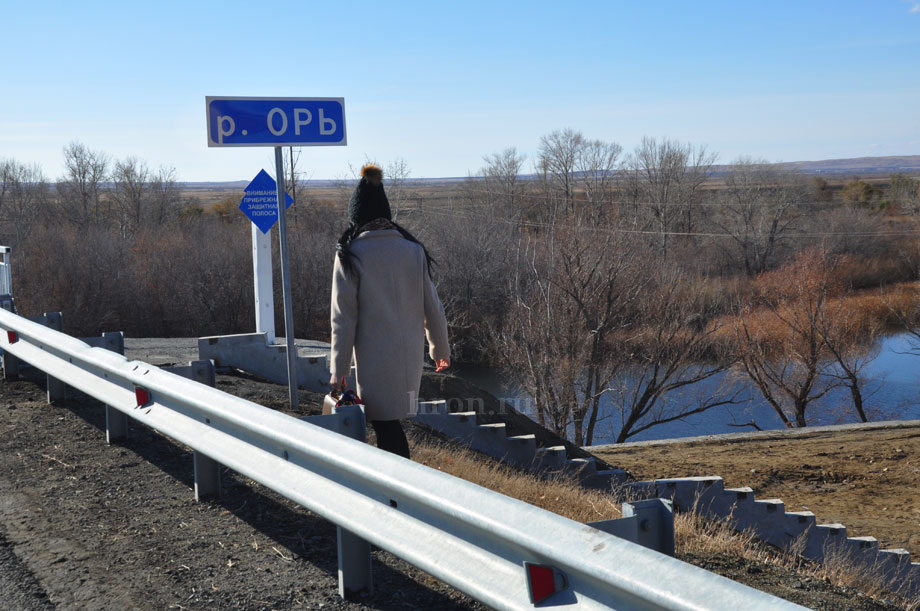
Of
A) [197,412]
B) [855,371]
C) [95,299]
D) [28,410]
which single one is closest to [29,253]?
[95,299]

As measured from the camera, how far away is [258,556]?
3904 millimetres

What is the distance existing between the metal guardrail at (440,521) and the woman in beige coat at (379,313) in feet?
2.35

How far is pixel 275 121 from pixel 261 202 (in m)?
2.30

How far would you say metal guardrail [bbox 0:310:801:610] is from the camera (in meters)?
2.08

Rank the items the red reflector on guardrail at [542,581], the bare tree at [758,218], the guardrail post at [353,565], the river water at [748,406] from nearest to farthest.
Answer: the red reflector on guardrail at [542,581] < the guardrail post at [353,565] < the river water at [748,406] < the bare tree at [758,218]

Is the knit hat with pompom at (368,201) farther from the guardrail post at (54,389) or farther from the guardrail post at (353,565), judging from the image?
the guardrail post at (54,389)

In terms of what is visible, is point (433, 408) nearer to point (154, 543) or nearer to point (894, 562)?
point (894, 562)

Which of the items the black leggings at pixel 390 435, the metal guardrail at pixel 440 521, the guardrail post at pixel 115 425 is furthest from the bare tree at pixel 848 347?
the metal guardrail at pixel 440 521

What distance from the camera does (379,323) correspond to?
4.52m

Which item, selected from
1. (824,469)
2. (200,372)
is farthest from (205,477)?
(824,469)

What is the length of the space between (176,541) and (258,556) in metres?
0.49

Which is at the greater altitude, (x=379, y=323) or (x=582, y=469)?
(x=379, y=323)

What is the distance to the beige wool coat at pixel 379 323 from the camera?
14.7ft

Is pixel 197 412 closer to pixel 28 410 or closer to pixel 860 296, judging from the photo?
pixel 28 410
